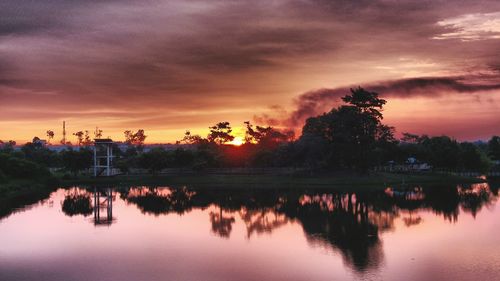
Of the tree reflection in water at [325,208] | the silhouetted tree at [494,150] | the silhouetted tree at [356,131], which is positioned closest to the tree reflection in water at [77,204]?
the tree reflection in water at [325,208]

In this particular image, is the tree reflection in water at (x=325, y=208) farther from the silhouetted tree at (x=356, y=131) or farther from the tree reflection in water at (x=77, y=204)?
the silhouetted tree at (x=356, y=131)

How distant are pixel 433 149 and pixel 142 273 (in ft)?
345

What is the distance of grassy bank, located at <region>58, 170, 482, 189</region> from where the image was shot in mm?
88688

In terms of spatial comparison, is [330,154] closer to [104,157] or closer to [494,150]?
[104,157]

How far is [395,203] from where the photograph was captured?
6209 cm

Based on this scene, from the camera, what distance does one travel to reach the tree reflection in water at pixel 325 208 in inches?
1521

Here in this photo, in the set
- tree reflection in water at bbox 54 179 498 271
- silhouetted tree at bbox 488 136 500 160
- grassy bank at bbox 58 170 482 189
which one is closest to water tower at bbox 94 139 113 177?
grassy bank at bbox 58 170 482 189

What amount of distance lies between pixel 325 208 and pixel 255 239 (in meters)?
19.5

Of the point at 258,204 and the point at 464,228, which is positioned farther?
the point at 258,204

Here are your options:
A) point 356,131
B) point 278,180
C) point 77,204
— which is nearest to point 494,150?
point 356,131

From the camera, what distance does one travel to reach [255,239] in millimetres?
39562

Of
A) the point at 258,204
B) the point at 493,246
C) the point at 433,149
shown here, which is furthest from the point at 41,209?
the point at 433,149

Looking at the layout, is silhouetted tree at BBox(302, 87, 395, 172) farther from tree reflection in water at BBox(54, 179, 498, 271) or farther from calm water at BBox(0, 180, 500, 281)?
calm water at BBox(0, 180, 500, 281)

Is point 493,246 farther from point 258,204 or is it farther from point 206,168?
point 206,168
